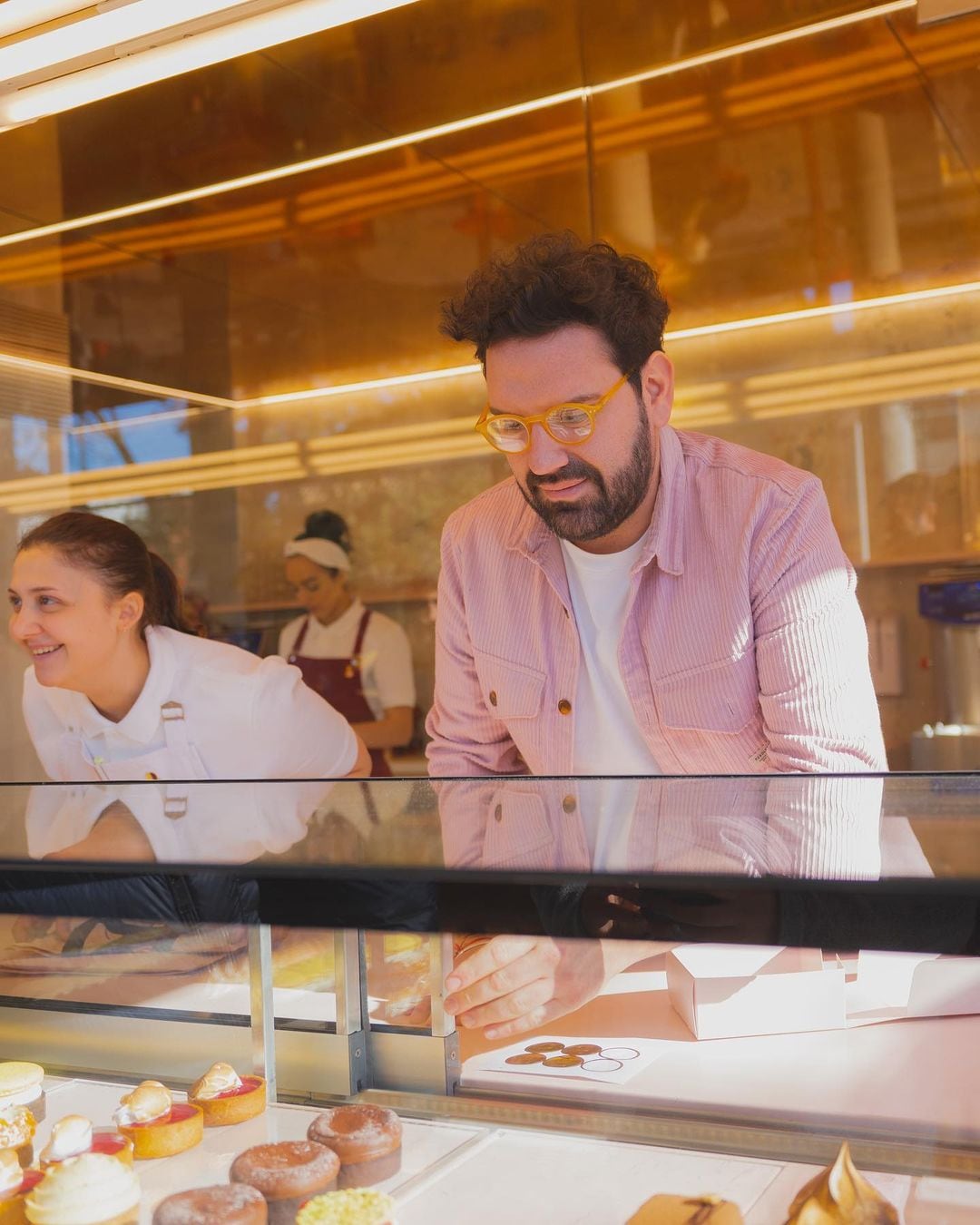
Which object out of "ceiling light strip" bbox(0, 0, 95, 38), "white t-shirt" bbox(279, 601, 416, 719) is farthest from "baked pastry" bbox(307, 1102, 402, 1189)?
"white t-shirt" bbox(279, 601, 416, 719)

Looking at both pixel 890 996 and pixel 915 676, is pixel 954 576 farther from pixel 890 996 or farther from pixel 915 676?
pixel 890 996

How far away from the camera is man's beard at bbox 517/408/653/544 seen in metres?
1.54

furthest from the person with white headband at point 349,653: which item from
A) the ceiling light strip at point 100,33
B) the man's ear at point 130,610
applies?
the ceiling light strip at point 100,33

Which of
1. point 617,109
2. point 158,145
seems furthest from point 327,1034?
point 158,145

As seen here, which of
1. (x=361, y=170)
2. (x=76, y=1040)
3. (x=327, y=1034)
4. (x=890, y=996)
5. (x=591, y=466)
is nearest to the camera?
(x=890, y=996)

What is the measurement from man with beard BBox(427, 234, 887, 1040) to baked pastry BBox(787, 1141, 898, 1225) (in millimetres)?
651

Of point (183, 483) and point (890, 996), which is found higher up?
point (183, 483)

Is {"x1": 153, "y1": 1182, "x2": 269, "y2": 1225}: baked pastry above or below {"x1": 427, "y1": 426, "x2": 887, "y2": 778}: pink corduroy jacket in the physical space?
below

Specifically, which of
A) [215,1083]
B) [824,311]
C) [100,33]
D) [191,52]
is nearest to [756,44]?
[824,311]

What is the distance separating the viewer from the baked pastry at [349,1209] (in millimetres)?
856

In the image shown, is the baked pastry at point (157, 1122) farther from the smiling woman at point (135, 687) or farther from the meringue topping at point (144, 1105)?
the smiling woman at point (135, 687)

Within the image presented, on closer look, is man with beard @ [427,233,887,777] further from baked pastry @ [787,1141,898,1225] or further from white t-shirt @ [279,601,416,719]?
white t-shirt @ [279,601,416,719]

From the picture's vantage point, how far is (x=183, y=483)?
4.87 metres

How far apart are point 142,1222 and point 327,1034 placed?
200 mm
